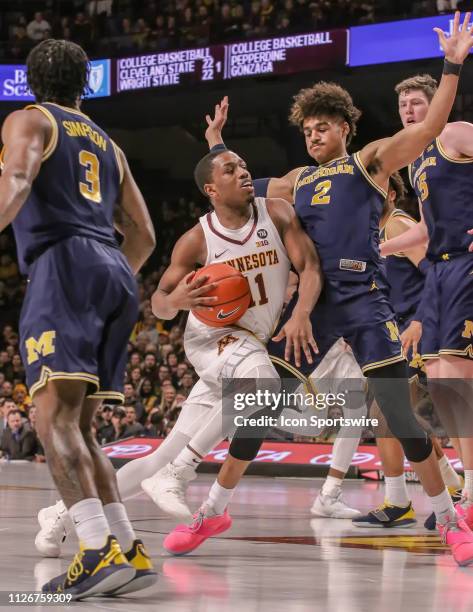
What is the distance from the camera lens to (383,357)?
5.36 m

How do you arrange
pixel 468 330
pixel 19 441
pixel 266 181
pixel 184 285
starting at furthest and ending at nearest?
pixel 19 441
pixel 266 181
pixel 468 330
pixel 184 285

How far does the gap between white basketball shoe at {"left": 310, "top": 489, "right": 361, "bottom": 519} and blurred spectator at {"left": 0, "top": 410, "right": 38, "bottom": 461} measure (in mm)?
8572

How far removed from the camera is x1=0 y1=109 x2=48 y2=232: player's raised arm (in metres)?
3.63

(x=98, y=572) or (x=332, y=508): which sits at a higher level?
→ (x=98, y=572)

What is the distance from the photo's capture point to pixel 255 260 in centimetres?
538

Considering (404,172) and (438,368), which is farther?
(404,172)

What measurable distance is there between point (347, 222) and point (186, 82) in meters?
14.2

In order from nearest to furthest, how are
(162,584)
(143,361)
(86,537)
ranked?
(86,537), (162,584), (143,361)

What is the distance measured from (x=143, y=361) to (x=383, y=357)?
11.5 meters

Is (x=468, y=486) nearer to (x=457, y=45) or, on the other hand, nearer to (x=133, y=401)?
(x=457, y=45)

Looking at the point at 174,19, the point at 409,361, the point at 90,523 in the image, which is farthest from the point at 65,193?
the point at 174,19

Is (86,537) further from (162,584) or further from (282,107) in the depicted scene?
(282,107)

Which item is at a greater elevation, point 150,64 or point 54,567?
point 150,64

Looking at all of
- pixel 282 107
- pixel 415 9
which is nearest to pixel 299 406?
pixel 415 9
